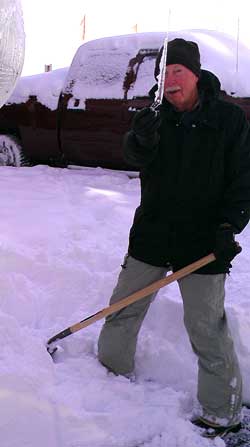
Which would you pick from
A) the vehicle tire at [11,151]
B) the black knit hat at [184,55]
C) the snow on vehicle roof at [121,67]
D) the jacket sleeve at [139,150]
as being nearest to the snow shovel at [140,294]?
the jacket sleeve at [139,150]

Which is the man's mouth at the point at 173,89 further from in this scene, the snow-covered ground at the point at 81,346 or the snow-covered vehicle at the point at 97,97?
the snow-covered vehicle at the point at 97,97

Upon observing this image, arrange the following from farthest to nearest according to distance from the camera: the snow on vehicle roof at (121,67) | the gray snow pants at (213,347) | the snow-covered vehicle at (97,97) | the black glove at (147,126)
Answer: the snow-covered vehicle at (97,97) < the snow on vehicle roof at (121,67) < the gray snow pants at (213,347) < the black glove at (147,126)

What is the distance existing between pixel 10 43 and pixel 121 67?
446cm

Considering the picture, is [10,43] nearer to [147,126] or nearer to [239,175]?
[147,126]

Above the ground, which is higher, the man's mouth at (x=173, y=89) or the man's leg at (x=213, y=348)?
the man's mouth at (x=173, y=89)

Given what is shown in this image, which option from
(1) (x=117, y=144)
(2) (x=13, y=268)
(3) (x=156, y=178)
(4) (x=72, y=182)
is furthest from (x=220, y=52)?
(3) (x=156, y=178)

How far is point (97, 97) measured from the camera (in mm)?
6895

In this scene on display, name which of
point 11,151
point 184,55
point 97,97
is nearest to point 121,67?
point 97,97

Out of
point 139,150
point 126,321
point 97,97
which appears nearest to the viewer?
point 139,150

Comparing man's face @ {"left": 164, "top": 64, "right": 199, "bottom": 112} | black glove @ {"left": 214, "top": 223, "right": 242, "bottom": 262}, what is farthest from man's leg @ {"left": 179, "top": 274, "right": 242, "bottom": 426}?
man's face @ {"left": 164, "top": 64, "right": 199, "bottom": 112}

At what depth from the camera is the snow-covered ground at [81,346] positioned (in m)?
2.58

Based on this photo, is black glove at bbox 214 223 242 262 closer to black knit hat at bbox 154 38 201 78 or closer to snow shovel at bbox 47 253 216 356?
snow shovel at bbox 47 253 216 356

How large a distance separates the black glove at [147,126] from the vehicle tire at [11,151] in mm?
5335

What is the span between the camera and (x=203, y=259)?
259cm
